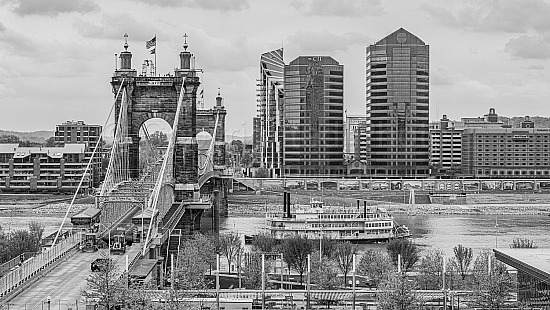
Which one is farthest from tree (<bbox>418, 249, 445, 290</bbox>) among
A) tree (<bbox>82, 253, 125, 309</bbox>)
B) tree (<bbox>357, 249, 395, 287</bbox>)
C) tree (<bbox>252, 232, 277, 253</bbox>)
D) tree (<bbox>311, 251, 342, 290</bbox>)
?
tree (<bbox>82, 253, 125, 309</bbox>)

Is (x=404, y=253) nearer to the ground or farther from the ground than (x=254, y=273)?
farther from the ground

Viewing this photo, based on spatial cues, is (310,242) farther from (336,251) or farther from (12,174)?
(12,174)

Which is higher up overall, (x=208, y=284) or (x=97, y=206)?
(x=97, y=206)

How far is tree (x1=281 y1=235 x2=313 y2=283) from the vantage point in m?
77.8

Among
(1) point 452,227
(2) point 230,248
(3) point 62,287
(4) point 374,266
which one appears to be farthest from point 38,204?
(3) point 62,287

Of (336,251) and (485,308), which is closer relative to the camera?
(485,308)

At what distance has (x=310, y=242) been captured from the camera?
85562 mm

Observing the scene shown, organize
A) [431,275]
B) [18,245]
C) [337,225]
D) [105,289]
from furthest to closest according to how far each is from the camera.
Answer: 1. [337,225]
2. [18,245]
3. [431,275]
4. [105,289]

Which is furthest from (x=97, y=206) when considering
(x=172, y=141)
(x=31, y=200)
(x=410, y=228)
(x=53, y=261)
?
(x=31, y=200)

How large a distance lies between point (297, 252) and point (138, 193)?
14.6m

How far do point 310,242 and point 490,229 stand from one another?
1926 inches

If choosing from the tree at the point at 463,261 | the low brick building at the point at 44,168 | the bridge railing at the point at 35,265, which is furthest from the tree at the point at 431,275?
the low brick building at the point at 44,168

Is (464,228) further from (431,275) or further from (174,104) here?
(431,275)

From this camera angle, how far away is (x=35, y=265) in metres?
54.2
